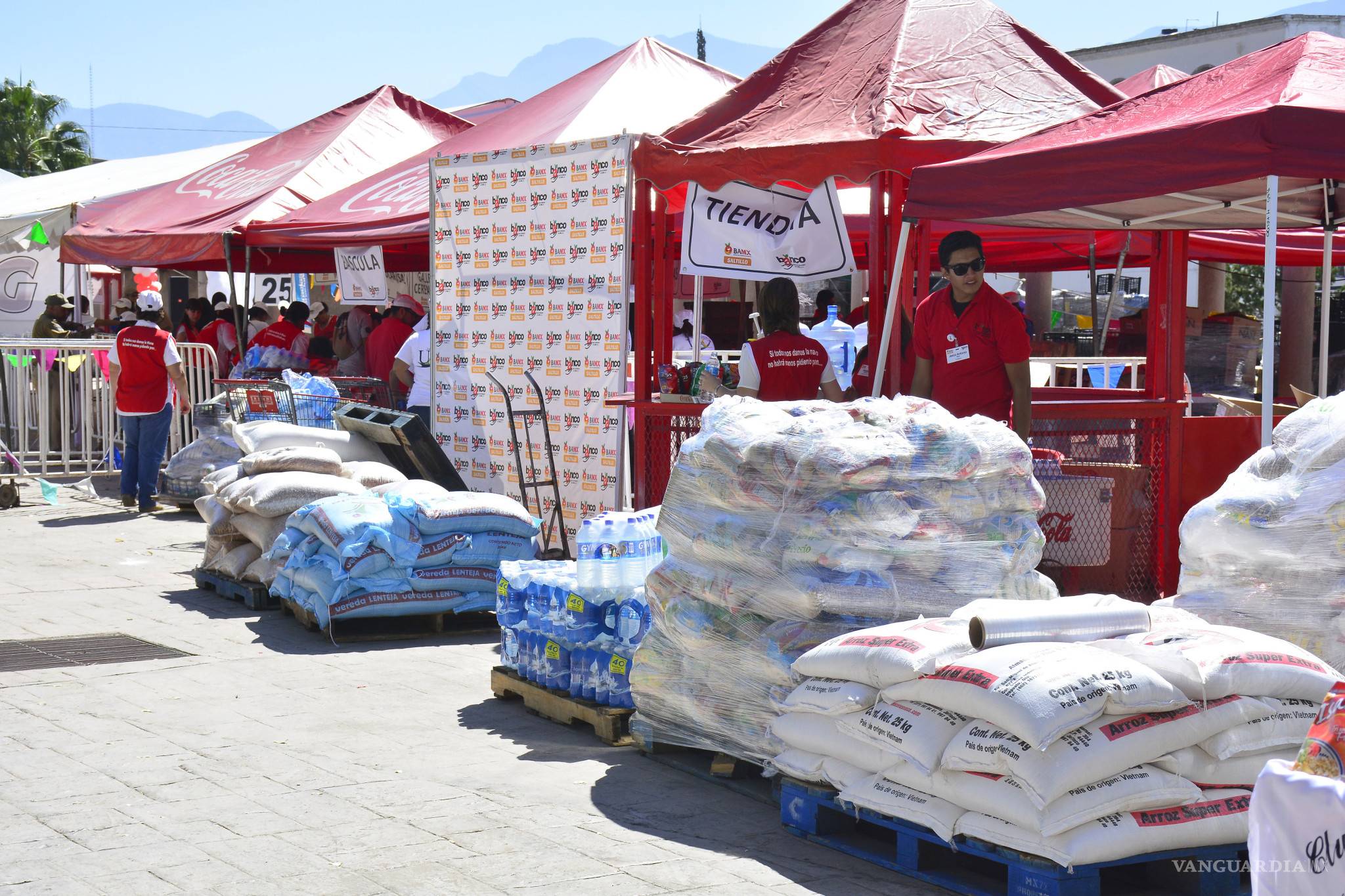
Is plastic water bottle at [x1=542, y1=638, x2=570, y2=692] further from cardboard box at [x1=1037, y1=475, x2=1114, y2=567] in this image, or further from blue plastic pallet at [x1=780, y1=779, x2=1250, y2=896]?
cardboard box at [x1=1037, y1=475, x2=1114, y2=567]

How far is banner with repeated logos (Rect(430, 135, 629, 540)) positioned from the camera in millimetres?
10508

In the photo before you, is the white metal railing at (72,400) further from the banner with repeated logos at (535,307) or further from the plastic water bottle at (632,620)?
the plastic water bottle at (632,620)

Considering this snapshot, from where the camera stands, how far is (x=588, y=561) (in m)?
6.43

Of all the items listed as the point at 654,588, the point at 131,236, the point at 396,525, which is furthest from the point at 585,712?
the point at 131,236

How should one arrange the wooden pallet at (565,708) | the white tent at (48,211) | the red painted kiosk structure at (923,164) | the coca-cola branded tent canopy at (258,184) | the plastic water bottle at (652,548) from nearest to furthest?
the wooden pallet at (565,708) < the plastic water bottle at (652,548) < the red painted kiosk structure at (923,164) < the coca-cola branded tent canopy at (258,184) < the white tent at (48,211)

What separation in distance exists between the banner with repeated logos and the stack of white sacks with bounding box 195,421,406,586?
1.31 metres

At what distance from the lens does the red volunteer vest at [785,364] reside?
7906 mm

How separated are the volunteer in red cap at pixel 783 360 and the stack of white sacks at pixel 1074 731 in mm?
3306

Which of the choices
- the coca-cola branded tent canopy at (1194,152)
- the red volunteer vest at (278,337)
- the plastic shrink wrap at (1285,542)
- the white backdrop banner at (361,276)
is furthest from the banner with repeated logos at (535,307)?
the plastic shrink wrap at (1285,542)

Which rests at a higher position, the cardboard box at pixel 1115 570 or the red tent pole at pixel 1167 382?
the red tent pole at pixel 1167 382

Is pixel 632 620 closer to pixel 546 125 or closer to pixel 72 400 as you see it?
pixel 546 125

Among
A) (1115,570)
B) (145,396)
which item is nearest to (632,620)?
(1115,570)

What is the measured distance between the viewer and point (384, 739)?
20.4ft

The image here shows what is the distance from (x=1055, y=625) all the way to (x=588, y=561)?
7.98 feet
